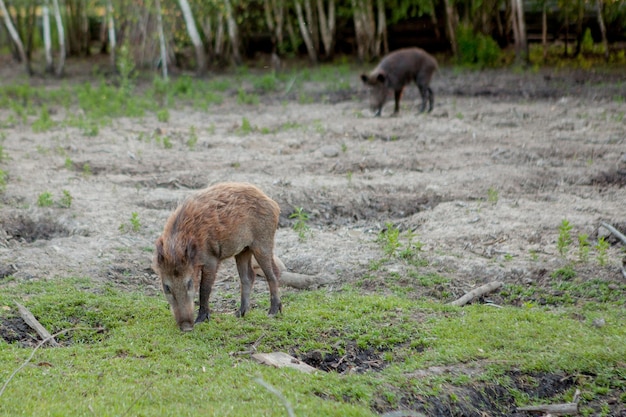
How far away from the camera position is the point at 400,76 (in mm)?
15961

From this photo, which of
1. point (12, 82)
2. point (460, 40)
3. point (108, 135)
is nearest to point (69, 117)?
point (108, 135)

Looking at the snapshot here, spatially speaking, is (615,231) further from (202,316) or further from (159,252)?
(159,252)

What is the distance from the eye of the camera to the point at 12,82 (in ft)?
69.6

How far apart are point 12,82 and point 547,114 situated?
13.4 meters

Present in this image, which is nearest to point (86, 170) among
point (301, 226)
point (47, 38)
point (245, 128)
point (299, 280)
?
point (245, 128)

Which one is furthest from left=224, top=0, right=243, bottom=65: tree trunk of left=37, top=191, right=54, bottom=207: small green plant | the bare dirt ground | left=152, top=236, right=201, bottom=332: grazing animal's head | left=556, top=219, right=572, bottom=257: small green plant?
left=152, top=236, right=201, bottom=332: grazing animal's head

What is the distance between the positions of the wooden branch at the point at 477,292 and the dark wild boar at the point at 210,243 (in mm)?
1571

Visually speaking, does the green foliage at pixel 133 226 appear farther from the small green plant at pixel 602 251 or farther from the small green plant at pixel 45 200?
the small green plant at pixel 602 251

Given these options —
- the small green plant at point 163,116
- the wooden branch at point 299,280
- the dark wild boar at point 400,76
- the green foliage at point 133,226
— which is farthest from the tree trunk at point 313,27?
the wooden branch at point 299,280

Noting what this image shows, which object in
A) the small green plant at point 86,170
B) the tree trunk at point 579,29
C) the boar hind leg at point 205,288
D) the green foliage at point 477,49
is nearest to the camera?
the boar hind leg at point 205,288

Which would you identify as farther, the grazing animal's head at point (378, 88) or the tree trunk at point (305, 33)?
the tree trunk at point (305, 33)

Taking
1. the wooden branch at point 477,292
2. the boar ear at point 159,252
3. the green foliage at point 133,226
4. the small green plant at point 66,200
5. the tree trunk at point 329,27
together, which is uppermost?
the tree trunk at point 329,27

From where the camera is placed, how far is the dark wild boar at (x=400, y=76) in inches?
620

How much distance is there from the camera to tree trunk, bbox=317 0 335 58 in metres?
22.1
